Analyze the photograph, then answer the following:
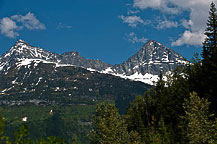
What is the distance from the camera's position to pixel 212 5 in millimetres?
75688

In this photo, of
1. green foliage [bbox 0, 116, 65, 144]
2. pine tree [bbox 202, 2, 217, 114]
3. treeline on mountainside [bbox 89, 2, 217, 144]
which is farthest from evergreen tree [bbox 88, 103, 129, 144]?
green foliage [bbox 0, 116, 65, 144]

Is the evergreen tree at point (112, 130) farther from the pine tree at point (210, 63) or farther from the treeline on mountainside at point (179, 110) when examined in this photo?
the pine tree at point (210, 63)

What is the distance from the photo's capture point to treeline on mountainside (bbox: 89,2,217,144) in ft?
117

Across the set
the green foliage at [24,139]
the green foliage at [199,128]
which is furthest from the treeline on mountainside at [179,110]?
the green foliage at [24,139]

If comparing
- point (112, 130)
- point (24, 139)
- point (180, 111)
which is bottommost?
point (112, 130)

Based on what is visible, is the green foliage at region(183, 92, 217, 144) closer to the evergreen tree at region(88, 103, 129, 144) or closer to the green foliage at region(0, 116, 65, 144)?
the evergreen tree at region(88, 103, 129, 144)

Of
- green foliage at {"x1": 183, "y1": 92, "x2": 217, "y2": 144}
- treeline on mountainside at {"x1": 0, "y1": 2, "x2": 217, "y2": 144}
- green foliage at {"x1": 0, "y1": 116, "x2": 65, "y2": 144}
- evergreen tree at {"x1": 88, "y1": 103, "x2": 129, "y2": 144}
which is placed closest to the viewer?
green foliage at {"x1": 0, "y1": 116, "x2": 65, "y2": 144}

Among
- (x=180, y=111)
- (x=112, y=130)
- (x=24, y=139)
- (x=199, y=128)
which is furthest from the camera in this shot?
(x=180, y=111)

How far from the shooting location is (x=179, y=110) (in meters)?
76.2

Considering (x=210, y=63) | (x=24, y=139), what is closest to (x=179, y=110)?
(x=210, y=63)

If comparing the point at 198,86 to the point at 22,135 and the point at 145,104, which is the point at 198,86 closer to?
the point at 145,104

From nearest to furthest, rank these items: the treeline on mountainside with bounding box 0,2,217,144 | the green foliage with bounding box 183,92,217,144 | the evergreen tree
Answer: the green foliage with bounding box 183,92,217,144 < the treeline on mountainside with bounding box 0,2,217,144 < the evergreen tree

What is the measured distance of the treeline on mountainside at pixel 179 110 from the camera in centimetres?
3569

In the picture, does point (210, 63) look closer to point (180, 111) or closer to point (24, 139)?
point (180, 111)
